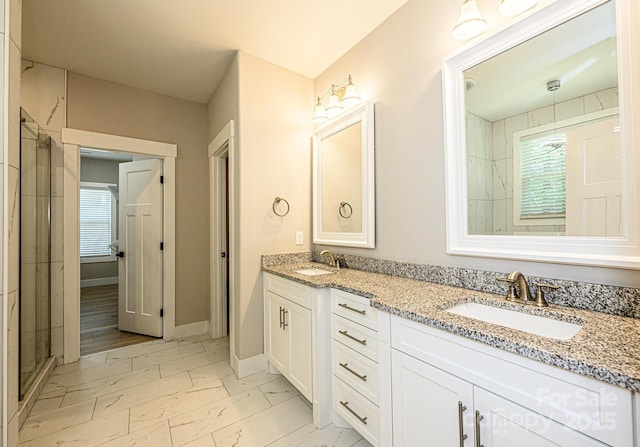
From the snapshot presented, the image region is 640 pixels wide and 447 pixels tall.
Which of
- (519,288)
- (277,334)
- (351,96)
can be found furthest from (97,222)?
(519,288)

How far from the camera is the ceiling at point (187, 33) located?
185cm

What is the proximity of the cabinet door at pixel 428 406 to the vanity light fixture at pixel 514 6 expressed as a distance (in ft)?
5.16

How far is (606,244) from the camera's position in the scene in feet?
3.46

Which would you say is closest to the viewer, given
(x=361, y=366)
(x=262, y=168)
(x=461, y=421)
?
(x=461, y=421)

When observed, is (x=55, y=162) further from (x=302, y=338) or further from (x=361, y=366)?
(x=361, y=366)

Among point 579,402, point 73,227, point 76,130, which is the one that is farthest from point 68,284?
point 579,402

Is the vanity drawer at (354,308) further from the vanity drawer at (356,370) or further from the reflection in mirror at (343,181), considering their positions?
the reflection in mirror at (343,181)

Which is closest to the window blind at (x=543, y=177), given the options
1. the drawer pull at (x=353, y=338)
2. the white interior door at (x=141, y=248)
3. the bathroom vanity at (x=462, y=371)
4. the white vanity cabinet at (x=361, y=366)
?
the bathroom vanity at (x=462, y=371)

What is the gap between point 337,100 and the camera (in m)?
2.26

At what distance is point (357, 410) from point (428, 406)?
551 millimetres

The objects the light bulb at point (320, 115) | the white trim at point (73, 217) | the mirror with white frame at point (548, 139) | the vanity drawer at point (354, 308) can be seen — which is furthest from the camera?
the white trim at point (73, 217)

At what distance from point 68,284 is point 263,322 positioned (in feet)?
5.98

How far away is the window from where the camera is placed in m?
5.59

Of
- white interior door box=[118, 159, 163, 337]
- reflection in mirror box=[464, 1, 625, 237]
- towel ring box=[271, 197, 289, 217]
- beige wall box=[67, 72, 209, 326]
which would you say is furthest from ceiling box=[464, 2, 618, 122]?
white interior door box=[118, 159, 163, 337]
